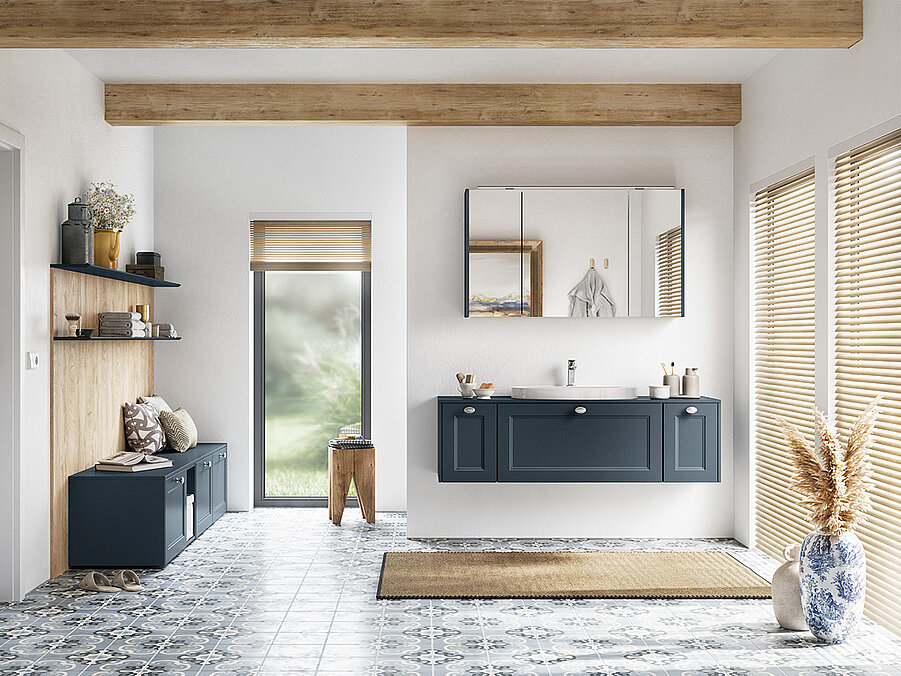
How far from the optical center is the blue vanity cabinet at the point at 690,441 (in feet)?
17.8

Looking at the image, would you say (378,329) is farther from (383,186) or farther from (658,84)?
(658,84)

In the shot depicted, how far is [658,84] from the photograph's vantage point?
5.66 m

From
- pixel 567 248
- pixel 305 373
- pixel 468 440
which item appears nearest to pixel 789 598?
pixel 468 440

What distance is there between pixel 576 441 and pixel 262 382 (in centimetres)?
288

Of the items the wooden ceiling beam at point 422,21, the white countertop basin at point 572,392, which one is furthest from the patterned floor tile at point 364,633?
the wooden ceiling beam at point 422,21

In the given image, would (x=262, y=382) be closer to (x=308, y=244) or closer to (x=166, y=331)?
(x=166, y=331)

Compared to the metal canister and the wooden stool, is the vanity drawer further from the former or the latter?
the metal canister

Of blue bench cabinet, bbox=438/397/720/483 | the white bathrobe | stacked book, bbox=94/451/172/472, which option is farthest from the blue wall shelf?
the white bathrobe

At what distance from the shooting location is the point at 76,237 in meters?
4.90

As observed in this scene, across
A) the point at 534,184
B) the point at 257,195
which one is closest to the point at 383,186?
the point at 257,195

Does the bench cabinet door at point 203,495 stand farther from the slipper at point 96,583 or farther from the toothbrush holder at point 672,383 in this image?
the toothbrush holder at point 672,383

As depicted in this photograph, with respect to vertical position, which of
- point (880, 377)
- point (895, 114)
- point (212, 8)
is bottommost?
point (880, 377)

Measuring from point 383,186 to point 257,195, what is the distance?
3.26 feet

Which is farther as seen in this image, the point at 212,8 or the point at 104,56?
the point at 104,56
